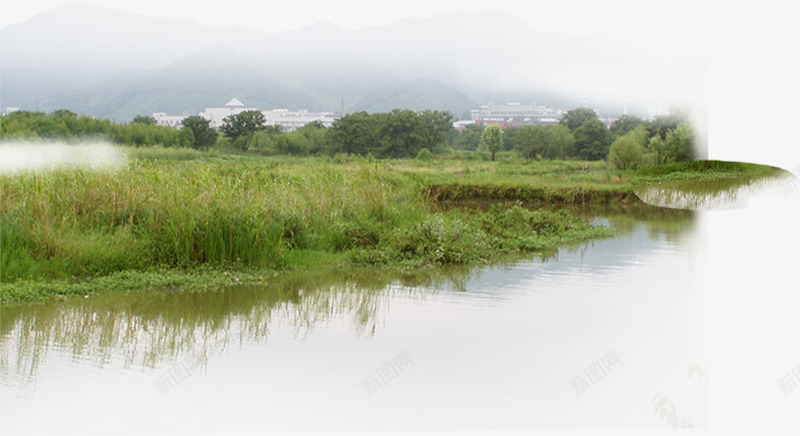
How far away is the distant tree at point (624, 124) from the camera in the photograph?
6.34 m

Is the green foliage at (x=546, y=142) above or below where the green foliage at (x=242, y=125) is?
below

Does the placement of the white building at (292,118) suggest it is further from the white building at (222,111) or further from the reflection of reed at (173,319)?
the reflection of reed at (173,319)

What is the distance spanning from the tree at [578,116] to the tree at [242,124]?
3.75m

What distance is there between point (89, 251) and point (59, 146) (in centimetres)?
153

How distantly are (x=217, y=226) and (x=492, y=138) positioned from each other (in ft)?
18.3

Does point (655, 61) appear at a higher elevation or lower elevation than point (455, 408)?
higher

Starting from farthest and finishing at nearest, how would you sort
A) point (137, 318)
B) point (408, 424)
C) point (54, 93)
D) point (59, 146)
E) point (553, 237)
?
point (553, 237)
point (59, 146)
point (54, 93)
point (137, 318)
point (408, 424)

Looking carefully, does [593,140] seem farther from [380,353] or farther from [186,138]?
[380,353]

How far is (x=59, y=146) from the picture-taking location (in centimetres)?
600

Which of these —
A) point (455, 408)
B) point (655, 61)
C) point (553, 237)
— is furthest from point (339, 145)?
point (455, 408)

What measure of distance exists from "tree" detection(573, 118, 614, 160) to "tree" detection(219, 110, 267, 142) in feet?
14.1

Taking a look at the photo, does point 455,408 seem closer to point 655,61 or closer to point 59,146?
point 655,61

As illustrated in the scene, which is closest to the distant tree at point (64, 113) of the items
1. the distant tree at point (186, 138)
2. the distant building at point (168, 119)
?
the distant building at point (168, 119)

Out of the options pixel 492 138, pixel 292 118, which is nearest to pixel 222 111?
pixel 292 118
